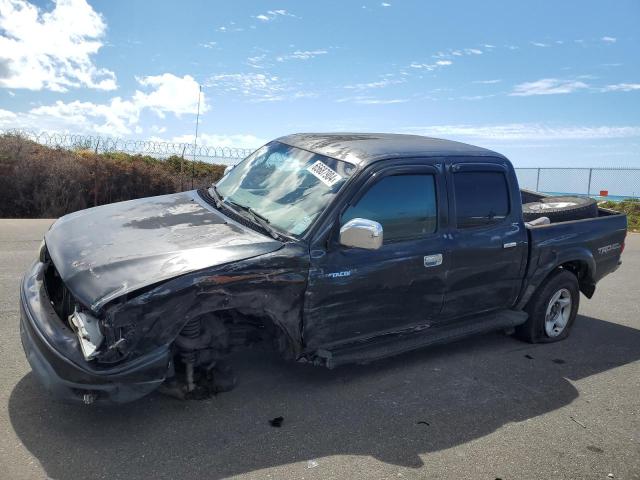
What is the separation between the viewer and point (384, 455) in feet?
11.5

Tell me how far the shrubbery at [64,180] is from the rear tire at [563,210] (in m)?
12.4

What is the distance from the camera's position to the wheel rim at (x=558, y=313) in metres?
5.72

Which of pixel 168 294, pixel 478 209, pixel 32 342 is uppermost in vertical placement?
pixel 478 209

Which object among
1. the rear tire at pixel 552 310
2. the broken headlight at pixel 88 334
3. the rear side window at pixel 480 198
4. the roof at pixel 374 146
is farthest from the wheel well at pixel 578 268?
the broken headlight at pixel 88 334

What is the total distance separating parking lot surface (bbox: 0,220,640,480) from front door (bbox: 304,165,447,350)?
521 millimetres

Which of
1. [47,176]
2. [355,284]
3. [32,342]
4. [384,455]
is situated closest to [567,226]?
[355,284]

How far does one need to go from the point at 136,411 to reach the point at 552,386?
329 centimetres

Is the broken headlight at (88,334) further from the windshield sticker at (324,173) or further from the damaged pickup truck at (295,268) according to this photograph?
the windshield sticker at (324,173)

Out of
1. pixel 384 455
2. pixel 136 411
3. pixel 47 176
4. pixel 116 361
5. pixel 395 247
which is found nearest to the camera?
pixel 116 361

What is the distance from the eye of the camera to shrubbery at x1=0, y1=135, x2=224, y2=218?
14742 mm

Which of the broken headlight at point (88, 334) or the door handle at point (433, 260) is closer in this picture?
the broken headlight at point (88, 334)

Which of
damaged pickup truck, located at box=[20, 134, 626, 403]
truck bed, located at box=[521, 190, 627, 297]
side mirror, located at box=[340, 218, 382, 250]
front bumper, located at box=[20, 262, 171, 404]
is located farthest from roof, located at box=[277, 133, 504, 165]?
front bumper, located at box=[20, 262, 171, 404]

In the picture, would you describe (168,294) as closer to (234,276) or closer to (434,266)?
(234,276)

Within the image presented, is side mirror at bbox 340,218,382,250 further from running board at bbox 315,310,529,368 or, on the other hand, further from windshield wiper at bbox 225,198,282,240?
running board at bbox 315,310,529,368
